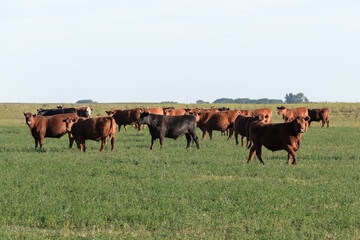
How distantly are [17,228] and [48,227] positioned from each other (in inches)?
19.0

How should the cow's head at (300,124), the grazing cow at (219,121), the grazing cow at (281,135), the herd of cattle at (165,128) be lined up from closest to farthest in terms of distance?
the cow's head at (300,124), the grazing cow at (281,135), the herd of cattle at (165,128), the grazing cow at (219,121)

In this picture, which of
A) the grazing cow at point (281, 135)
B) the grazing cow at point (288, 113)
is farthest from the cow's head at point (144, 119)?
the grazing cow at point (288, 113)

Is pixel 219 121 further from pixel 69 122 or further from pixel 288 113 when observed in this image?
pixel 288 113

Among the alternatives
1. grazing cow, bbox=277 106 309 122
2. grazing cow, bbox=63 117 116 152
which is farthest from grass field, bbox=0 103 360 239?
grazing cow, bbox=277 106 309 122

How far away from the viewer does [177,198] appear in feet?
30.5

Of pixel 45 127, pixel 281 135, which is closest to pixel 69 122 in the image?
pixel 45 127

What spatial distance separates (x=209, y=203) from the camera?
893cm

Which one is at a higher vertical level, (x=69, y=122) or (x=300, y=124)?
(x=300, y=124)

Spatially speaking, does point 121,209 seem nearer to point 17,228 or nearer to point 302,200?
point 17,228

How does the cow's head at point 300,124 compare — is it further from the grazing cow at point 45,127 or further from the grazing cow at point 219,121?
the grazing cow at point 219,121

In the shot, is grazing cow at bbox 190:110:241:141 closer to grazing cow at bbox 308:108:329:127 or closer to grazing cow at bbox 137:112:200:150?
grazing cow at bbox 137:112:200:150

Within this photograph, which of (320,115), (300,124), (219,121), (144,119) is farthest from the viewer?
(320,115)

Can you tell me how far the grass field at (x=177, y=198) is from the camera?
7.30m

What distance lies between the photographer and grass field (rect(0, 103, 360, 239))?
24.0ft
